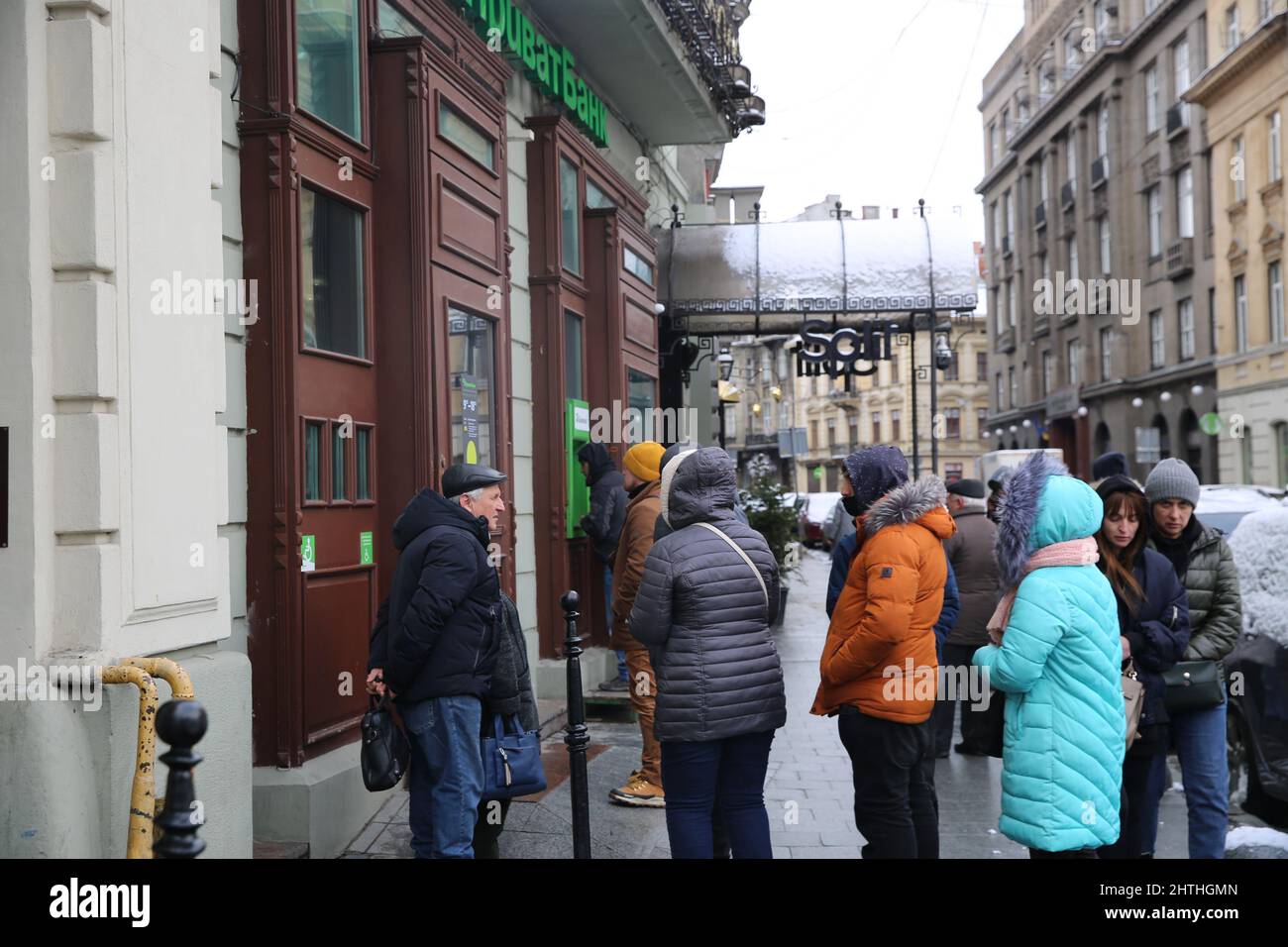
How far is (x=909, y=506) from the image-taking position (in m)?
4.66

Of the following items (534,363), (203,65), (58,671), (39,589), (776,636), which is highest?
(203,65)

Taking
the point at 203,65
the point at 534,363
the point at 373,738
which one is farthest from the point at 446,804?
the point at 534,363

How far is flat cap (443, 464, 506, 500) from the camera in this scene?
5.16 metres

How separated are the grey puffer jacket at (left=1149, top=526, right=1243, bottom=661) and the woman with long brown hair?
8.4 inches

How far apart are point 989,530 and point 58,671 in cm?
580

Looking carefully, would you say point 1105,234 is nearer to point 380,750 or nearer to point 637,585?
point 637,585

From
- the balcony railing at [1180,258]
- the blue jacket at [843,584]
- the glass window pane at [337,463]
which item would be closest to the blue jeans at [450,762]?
the glass window pane at [337,463]

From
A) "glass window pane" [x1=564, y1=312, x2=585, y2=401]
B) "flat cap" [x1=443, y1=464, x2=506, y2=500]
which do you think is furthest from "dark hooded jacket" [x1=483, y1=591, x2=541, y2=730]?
"glass window pane" [x1=564, y1=312, x2=585, y2=401]

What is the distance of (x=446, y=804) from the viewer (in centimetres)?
496

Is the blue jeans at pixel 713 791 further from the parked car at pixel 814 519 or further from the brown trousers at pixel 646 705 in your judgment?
the parked car at pixel 814 519

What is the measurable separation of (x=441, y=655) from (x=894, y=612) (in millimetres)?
1785

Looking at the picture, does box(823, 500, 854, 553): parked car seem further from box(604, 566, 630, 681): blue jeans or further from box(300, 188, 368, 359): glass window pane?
box(300, 188, 368, 359): glass window pane

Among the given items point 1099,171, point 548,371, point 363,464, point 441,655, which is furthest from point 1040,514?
point 1099,171
